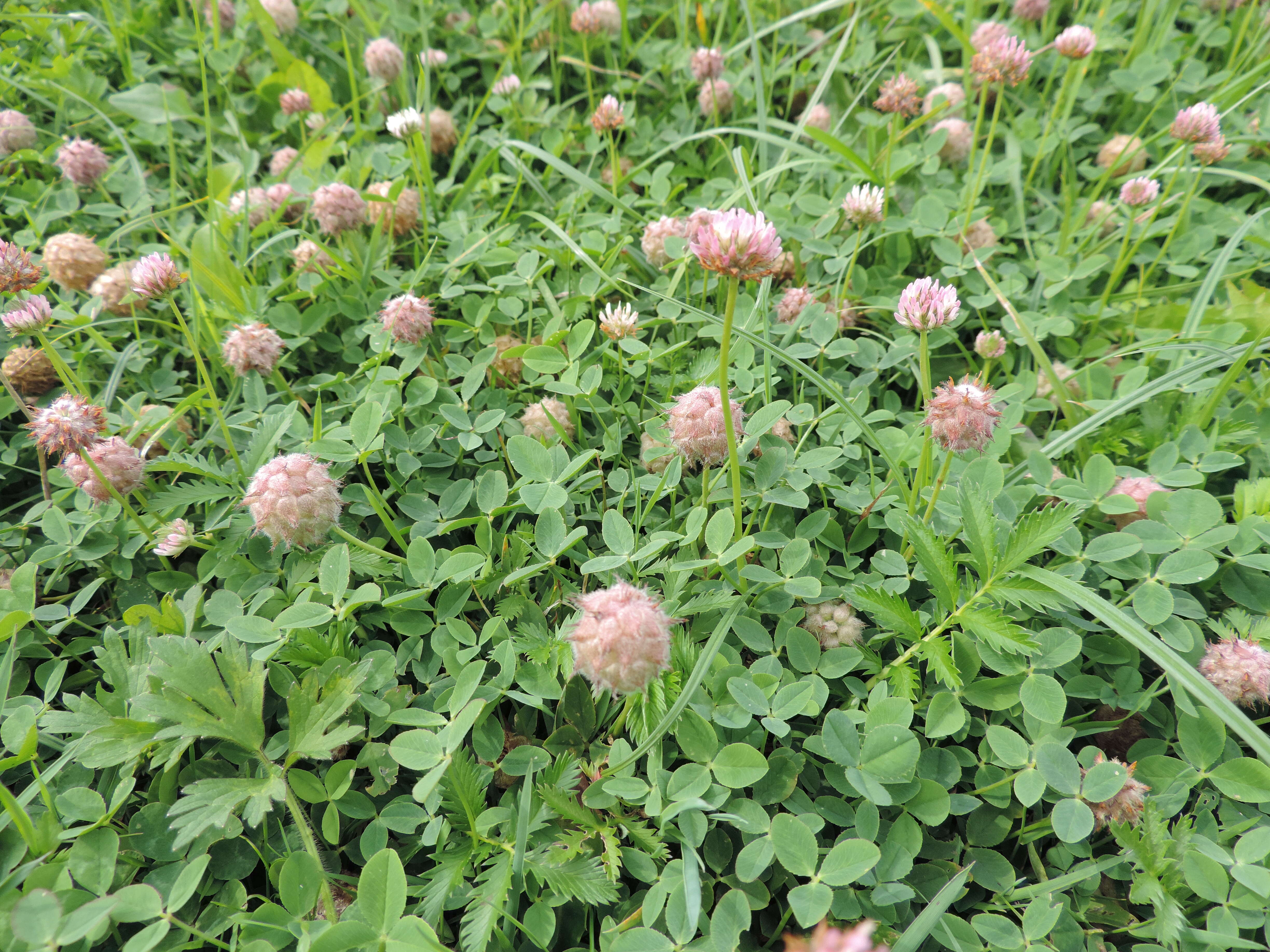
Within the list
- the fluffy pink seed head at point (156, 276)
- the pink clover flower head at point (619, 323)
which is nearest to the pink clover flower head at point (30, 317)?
the fluffy pink seed head at point (156, 276)

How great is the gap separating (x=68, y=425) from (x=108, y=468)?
146mm

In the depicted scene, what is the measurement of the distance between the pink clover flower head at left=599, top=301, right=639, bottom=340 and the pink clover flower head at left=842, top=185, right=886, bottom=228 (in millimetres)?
766

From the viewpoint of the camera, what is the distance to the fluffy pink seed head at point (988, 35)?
3.07 metres

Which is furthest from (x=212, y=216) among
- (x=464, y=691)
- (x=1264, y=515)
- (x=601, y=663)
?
(x=1264, y=515)

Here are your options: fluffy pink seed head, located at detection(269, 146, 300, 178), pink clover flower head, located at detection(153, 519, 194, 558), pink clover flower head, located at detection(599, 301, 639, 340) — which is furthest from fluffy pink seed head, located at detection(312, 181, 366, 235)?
pink clover flower head, located at detection(153, 519, 194, 558)

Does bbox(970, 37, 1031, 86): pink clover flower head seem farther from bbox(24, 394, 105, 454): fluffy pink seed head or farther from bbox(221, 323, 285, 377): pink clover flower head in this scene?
bbox(24, 394, 105, 454): fluffy pink seed head

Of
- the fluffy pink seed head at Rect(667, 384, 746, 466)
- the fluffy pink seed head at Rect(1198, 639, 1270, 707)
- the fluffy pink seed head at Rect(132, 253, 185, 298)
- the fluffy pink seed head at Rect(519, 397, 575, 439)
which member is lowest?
the fluffy pink seed head at Rect(1198, 639, 1270, 707)

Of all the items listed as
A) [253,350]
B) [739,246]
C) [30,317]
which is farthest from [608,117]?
[30,317]

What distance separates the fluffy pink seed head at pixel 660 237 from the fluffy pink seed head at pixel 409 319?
29.4 inches

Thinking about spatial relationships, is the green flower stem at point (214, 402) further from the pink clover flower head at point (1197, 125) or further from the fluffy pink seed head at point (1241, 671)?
the pink clover flower head at point (1197, 125)

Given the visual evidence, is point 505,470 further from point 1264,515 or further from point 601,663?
point 1264,515

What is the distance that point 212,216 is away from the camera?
2.55 meters

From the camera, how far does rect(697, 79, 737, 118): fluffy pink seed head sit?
3016mm

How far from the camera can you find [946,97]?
2.96 metres
